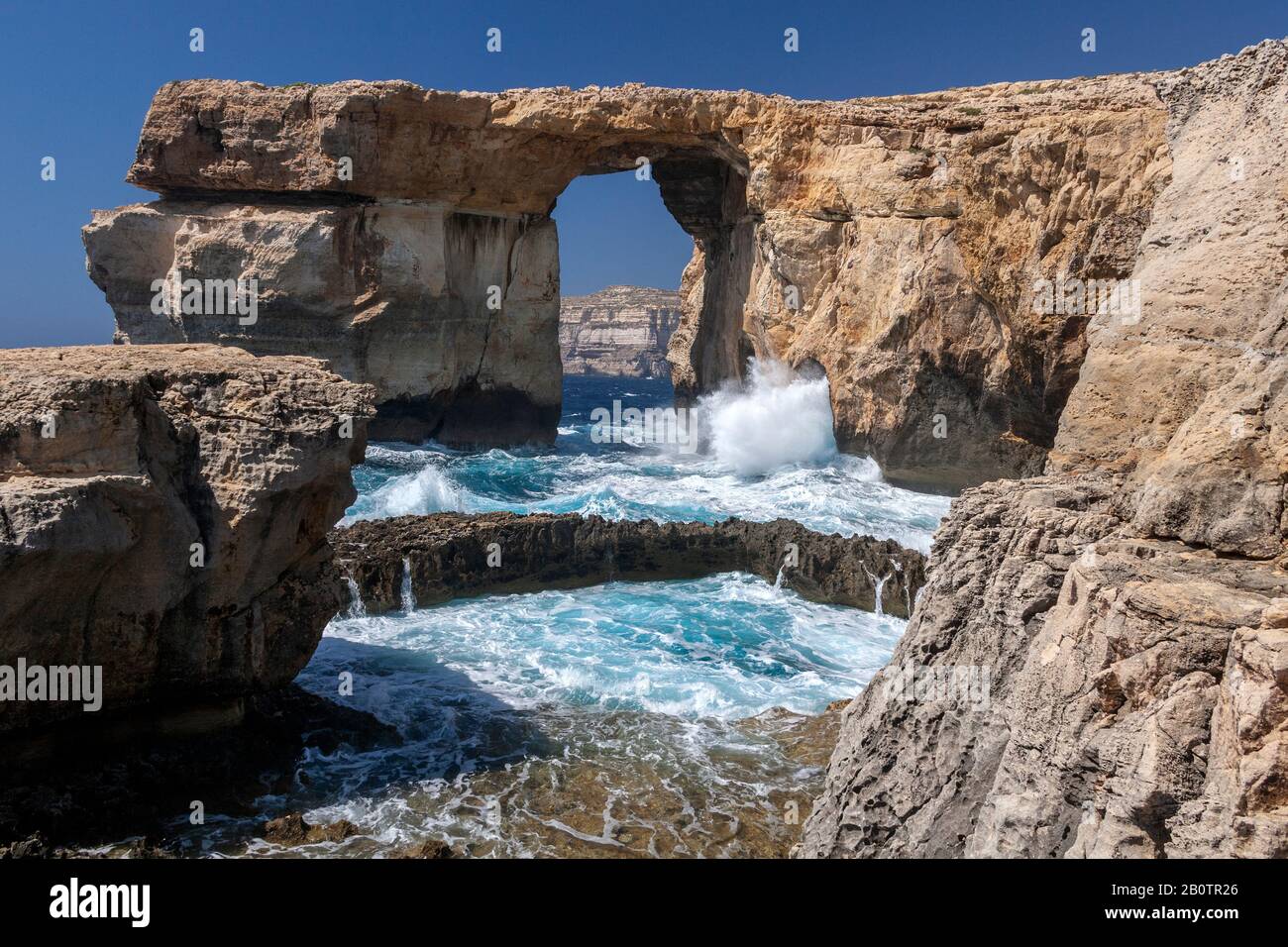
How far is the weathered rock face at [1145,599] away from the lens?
3525 millimetres

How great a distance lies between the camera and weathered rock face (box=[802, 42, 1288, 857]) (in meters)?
3.53

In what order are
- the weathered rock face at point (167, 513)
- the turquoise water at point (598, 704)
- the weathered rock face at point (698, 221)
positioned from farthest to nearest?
the weathered rock face at point (698, 221) → the turquoise water at point (598, 704) → the weathered rock face at point (167, 513)

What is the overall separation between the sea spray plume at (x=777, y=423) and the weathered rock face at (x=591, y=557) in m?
9.07

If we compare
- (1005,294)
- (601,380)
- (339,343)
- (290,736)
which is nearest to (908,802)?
(290,736)

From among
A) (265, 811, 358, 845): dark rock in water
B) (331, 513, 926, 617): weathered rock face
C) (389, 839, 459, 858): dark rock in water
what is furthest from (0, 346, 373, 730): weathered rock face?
(331, 513, 926, 617): weathered rock face

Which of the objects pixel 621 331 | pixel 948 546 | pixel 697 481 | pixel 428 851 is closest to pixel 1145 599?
pixel 948 546

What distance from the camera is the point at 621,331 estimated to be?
106000 mm

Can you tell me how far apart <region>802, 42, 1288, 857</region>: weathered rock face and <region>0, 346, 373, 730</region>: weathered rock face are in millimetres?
5194

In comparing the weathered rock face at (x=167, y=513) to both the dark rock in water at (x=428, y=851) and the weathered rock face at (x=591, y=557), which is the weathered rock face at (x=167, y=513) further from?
the weathered rock face at (x=591, y=557)

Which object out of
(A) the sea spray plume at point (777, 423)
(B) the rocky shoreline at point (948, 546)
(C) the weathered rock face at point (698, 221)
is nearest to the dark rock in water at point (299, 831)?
(B) the rocky shoreline at point (948, 546)

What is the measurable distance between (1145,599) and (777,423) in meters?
23.9

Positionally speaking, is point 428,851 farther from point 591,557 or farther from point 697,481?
point 697,481

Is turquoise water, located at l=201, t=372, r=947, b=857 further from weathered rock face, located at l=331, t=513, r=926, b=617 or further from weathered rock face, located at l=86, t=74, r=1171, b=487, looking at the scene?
weathered rock face, located at l=86, t=74, r=1171, b=487
